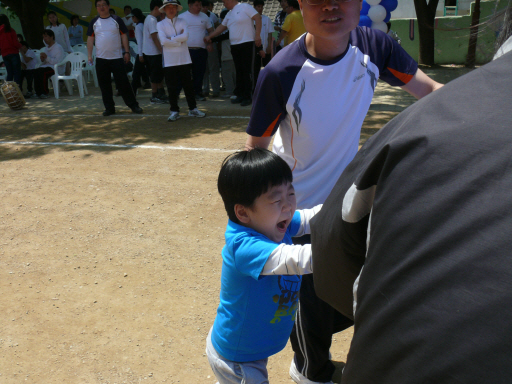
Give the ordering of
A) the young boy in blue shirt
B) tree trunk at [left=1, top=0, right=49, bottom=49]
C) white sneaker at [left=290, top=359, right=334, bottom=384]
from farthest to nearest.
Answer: tree trunk at [left=1, top=0, right=49, bottom=49] → white sneaker at [left=290, top=359, right=334, bottom=384] → the young boy in blue shirt

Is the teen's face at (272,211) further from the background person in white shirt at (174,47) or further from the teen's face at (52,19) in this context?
the teen's face at (52,19)

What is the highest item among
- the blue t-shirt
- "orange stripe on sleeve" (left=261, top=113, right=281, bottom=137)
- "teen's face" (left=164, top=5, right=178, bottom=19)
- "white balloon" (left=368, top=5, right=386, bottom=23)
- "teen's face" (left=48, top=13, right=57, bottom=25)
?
"teen's face" (left=48, top=13, right=57, bottom=25)

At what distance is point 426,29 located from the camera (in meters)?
13.9

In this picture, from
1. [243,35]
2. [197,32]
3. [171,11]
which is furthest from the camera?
[197,32]

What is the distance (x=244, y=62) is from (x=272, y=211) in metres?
8.17

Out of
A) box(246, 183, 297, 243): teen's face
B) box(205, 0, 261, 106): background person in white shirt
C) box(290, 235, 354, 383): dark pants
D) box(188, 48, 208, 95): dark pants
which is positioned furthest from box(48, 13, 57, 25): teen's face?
box(246, 183, 297, 243): teen's face

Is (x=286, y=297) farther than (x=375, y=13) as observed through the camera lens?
No

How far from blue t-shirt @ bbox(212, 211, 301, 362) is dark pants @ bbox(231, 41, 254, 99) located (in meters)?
8.00

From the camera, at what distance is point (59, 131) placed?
8469 mm

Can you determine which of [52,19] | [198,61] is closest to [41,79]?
[52,19]

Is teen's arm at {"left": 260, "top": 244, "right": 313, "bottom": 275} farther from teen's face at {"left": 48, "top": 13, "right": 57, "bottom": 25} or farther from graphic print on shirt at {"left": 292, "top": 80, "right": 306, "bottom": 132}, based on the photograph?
teen's face at {"left": 48, "top": 13, "right": 57, "bottom": 25}

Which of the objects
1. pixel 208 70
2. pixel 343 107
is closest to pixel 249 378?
pixel 343 107

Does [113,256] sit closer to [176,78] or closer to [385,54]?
[385,54]

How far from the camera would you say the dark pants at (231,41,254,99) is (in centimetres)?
943
